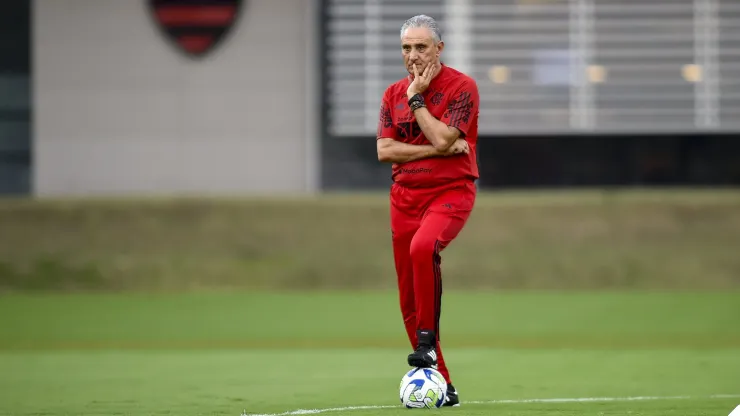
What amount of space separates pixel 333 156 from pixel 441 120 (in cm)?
828

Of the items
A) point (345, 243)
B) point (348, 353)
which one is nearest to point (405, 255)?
point (348, 353)

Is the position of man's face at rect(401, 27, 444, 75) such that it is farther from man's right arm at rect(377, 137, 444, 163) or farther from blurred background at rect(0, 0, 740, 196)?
blurred background at rect(0, 0, 740, 196)

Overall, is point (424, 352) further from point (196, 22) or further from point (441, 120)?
point (196, 22)

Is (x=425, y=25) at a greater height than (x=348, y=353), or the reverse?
(x=425, y=25)

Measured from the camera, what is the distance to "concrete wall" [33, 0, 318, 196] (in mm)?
15477

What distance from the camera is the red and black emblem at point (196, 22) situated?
15.3 meters

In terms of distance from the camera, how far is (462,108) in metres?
7.07

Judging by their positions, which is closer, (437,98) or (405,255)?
(437,98)

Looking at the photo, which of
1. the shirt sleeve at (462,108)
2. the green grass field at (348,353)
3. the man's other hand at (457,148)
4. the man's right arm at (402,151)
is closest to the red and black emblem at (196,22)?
the green grass field at (348,353)

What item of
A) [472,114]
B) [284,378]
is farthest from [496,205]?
[472,114]

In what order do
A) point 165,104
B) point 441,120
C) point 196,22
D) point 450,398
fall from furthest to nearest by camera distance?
point 165,104
point 196,22
point 450,398
point 441,120

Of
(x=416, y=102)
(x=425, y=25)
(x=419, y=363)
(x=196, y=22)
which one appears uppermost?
(x=196, y=22)

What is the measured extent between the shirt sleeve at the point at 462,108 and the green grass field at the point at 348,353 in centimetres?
144

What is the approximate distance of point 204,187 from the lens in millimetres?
15539
